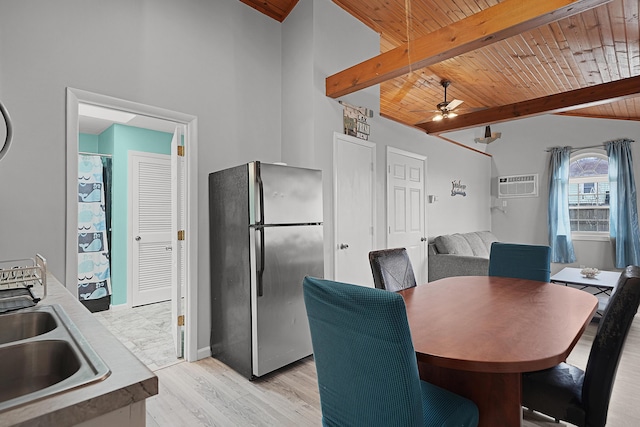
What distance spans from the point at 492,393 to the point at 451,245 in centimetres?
395

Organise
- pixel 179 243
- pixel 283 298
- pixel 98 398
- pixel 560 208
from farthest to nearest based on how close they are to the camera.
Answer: pixel 560 208
pixel 179 243
pixel 283 298
pixel 98 398

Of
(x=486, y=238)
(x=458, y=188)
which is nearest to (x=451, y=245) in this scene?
(x=458, y=188)

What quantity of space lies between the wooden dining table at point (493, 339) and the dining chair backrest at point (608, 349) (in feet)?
0.32

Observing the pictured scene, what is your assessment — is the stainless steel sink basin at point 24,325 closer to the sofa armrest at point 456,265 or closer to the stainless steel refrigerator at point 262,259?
the stainless steel refrigerator at point 262,259

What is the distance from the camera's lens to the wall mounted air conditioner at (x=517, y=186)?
6.60 meters

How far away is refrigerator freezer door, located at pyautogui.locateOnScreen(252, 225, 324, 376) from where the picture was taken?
99.3 inches

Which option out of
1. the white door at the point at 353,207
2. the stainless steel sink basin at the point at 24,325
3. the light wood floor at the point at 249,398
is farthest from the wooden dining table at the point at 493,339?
the white door at the point at 353,207

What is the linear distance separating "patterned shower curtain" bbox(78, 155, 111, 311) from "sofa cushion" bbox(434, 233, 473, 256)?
4.55 metres

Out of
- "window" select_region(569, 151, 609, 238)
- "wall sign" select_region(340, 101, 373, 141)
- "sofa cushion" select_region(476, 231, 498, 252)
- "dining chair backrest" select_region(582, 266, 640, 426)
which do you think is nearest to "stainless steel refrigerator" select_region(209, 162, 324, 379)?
"wall sign" select_region(340, 101, 373, 141)

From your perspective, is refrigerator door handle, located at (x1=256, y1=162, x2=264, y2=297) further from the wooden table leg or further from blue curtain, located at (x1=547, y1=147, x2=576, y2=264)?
blue curtain, located at (x1=547, y1=147, x2=576, y2=264)

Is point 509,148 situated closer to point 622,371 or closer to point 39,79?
point 622,371

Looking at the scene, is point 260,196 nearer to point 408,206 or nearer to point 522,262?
point 522,262

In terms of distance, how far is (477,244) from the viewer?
18.9 ft

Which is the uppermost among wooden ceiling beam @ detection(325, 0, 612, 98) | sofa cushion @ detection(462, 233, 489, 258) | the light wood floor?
wooden ceiling beam @ detection(325, 0, 612, 98)
